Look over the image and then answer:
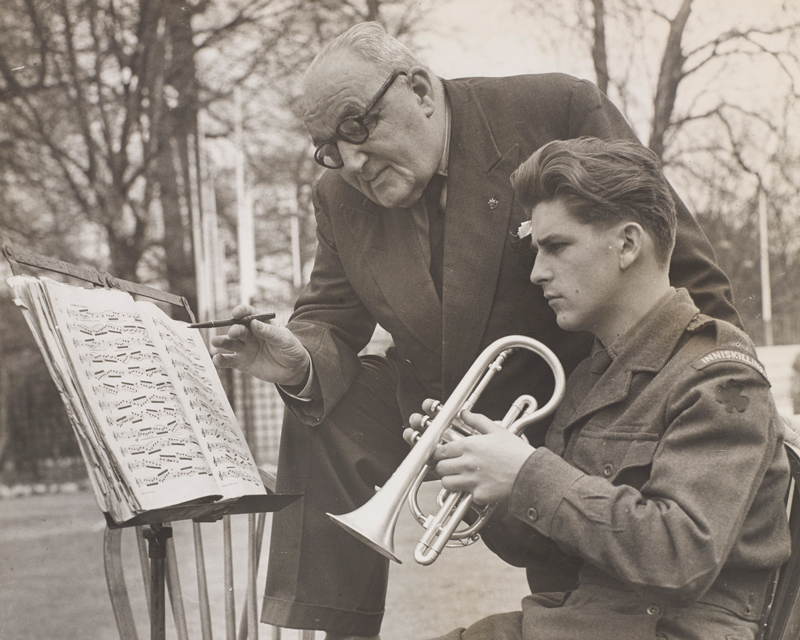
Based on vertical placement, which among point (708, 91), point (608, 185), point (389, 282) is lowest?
point (389, 282)

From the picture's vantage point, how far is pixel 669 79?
106 inches

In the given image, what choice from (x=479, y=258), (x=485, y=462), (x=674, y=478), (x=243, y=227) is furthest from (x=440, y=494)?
(x=243, y=227)

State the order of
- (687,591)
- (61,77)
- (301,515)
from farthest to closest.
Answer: (61,77)
(301,515)
(687,591)

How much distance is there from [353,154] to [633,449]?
0.98m

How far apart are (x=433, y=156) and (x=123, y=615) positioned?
4.71 ft

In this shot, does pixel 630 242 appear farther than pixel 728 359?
Yes

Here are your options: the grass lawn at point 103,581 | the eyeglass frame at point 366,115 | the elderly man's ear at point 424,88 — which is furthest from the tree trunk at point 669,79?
the grass lawn at point 103,581

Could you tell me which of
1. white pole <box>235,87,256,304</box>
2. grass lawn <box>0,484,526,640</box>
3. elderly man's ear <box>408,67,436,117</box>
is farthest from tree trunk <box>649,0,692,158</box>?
white pole <box>235,87,256,304</box>

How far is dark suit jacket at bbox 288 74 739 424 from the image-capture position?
201 cm

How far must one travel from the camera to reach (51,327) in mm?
1515

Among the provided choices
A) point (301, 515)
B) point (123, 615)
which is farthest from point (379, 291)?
point (123, 615)

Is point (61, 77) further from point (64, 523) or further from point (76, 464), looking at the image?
point (64, 523)

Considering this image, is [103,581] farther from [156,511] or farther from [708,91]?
[708,91]

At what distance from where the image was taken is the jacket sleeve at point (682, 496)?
1233 millimetres
